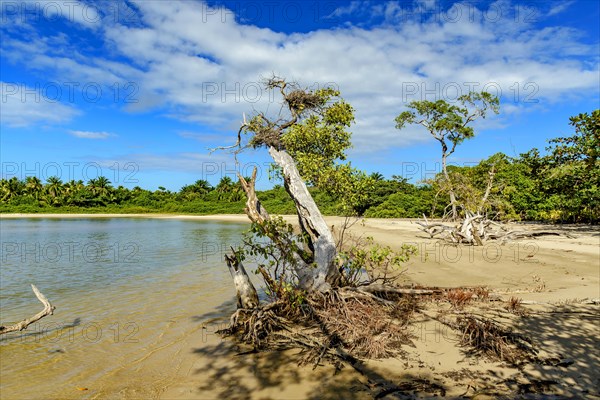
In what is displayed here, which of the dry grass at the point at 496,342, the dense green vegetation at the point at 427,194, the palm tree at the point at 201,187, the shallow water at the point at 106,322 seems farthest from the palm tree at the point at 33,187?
the dry grass at the point at 496,342

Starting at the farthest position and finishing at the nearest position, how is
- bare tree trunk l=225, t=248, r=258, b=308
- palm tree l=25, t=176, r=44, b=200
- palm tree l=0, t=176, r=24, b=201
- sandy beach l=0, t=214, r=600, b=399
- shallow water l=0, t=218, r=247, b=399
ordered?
palm tree l=25, t=176, r=44, b=200 < palm tree l=0, t=176, r=24, b=201 < bare tree trunk l=225, t=248, r=258, b=308 < shallow water l=0, t=218, r=247, b=399 < sandy beach l=0, t=214, r=600, b=399

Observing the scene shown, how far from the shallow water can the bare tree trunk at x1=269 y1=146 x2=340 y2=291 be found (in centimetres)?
261

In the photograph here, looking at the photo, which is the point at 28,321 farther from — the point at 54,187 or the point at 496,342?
the point at 54,187

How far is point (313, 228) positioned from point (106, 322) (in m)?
5.40

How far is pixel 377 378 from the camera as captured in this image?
521 centimetres

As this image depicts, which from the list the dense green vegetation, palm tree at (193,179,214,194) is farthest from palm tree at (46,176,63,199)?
palm tree at (193,179,214,194)

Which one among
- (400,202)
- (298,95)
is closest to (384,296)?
(298,95)

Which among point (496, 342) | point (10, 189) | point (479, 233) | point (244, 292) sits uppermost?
point (10, 189)

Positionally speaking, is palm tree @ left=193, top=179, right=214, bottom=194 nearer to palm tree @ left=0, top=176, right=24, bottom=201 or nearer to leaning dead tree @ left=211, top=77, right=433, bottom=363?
palm tree @ left=0, top=176, right=24, bottom=201

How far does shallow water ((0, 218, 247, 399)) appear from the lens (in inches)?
228

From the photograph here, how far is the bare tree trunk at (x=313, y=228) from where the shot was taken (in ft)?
27.1

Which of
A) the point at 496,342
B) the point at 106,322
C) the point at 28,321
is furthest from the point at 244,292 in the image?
the point at 496,342

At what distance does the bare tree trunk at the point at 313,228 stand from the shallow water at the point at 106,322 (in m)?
2.61

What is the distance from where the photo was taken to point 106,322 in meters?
8.78
